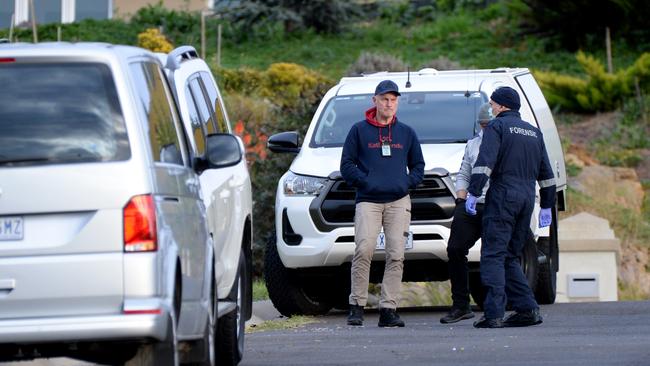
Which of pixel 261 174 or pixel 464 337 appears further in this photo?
pixel 261 174

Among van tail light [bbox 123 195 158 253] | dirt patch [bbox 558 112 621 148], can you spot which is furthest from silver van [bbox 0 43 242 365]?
dirt patch [bbox 558 112 621 148]

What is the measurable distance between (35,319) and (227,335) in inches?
110

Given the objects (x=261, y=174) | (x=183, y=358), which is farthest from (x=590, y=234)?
(x=183, y=358)

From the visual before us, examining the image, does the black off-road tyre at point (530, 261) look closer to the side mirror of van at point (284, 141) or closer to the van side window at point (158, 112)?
the side mirror of van at point (284, 141)

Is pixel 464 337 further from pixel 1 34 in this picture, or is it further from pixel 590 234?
pixel 1 34

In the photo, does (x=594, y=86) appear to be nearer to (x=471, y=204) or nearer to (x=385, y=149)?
(x=385, y=149)

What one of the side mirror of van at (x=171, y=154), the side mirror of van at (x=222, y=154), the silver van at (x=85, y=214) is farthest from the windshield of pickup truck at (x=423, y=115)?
the silver van at (x=85, y=214)

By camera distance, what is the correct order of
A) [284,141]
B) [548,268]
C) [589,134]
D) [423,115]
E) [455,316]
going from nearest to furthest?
[455,316], [284,141], [423,115], [548,268], [589,134]

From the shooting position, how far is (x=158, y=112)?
809 centimetres

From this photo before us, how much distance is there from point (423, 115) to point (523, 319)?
2.58 meters

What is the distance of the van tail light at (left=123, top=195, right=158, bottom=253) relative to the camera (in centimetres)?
728

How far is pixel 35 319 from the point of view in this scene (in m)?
7.25

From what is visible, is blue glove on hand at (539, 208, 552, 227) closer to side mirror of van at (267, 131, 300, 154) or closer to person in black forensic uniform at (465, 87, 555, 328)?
person in black forensic uniform at (465, 87, 555, 328)

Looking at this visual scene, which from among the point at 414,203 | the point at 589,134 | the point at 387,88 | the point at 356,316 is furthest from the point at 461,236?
the point at 589,134
